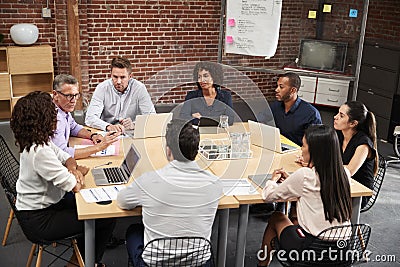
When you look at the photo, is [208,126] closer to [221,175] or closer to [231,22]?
[221,175]

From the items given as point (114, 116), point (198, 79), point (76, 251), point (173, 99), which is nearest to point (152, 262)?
point (76, 251)

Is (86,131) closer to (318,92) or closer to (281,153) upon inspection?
(281,153)

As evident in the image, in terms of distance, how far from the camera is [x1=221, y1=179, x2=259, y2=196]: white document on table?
300cm

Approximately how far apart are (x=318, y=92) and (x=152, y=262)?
5.58 m

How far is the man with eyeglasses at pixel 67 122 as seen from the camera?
3385 millimetres

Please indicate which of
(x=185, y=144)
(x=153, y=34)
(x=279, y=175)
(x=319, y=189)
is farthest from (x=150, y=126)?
(x=153, y=34)

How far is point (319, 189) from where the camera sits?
275 cm

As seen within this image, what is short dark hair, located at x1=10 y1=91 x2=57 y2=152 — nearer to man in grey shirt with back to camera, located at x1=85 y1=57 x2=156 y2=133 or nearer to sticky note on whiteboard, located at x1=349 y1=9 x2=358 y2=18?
man in grey shirt with back to camera, located at x1=85 y1=57 x2=156 y2=133

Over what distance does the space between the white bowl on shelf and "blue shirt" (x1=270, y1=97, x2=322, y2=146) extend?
140 inches

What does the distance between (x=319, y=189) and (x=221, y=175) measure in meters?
0.71

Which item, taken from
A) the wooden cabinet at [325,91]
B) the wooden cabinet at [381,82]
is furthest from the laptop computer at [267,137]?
the wooden cabinet at [325,91]

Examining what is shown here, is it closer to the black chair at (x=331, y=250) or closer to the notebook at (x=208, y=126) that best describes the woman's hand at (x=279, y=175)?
the black chair at (x=331, y=250)

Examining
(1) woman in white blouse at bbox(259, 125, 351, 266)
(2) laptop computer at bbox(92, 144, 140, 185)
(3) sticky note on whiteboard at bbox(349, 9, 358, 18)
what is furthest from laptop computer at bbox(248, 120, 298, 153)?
(3) sticky note on whiteboard at bbox(349, 9, 358, 18)

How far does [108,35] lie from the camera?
272 inches
